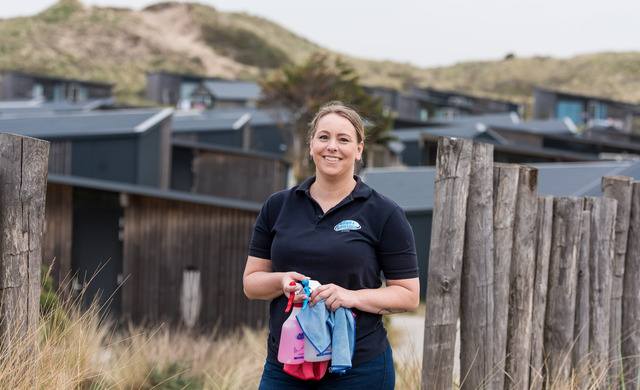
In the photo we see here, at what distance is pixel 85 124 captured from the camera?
1884 centimetres

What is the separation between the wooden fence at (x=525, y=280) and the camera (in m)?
3.74

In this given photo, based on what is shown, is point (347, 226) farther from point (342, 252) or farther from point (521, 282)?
point (521, 282)

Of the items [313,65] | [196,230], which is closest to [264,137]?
[313,65]

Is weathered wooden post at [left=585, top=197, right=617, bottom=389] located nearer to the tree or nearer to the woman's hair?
the woman's hair

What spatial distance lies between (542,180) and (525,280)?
809 centimetres

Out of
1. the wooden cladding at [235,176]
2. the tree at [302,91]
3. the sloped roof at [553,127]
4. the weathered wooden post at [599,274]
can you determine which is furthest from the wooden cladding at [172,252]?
the sloped roof at [553,127]

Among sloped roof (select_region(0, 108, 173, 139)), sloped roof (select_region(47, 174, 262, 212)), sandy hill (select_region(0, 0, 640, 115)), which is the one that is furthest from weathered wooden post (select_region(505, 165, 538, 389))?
sandy hill (select_region(0, 0, 640, 115))

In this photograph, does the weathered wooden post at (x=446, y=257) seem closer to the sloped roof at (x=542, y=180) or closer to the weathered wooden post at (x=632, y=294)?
the weathered wooden post at (x=632, y=294)

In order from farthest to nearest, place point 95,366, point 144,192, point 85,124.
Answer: point 85,124, point 144,192, point 95,366

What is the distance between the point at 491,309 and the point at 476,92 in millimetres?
94247

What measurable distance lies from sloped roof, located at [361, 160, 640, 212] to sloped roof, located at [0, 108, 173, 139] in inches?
262

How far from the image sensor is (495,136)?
31234 mm

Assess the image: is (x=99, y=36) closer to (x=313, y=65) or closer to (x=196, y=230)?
(x=313, y=65)

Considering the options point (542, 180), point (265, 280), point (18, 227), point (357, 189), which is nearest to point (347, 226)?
point (357, 189)
